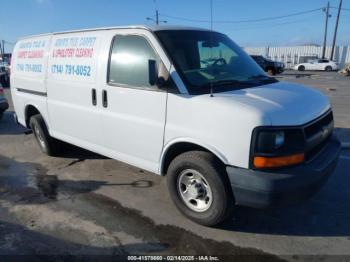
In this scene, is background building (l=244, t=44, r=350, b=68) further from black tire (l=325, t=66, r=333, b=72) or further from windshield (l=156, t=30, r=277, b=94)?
windshield (l=156, t=30, r=277, b=94)

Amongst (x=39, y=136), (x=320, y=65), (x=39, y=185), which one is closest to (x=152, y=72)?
(x=39, y=185)

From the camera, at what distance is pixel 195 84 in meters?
3.63

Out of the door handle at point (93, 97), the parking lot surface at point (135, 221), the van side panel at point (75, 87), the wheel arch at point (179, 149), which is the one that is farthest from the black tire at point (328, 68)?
the wheel arch at point (179, 149)

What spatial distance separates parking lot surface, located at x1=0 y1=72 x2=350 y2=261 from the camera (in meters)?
3.35

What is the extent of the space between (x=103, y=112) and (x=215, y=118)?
1.77 meters

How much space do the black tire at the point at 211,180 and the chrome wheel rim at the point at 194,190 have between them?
5cm

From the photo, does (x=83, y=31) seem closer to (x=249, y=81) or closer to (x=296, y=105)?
(x=249, y=81)

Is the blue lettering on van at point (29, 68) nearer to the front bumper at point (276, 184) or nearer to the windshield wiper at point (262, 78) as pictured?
the windshield wiper at point (262, 78)

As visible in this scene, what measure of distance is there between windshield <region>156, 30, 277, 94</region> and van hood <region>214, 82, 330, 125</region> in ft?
0.72

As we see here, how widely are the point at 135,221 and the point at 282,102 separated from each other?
81.3 inches

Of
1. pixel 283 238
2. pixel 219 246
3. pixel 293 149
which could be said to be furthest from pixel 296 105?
pixel 219 246

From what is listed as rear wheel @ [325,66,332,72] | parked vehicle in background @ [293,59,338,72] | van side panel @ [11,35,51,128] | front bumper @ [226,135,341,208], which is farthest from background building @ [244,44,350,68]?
front bumper @ [226,135,341,208]

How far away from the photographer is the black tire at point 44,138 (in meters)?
5.94

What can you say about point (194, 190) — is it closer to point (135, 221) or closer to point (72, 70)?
point (135, 221)
